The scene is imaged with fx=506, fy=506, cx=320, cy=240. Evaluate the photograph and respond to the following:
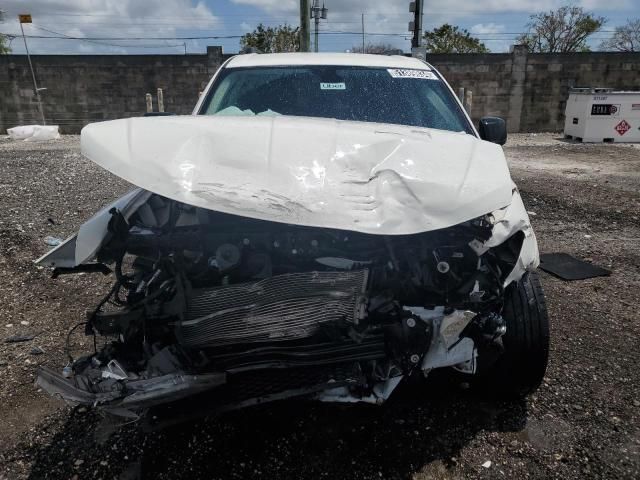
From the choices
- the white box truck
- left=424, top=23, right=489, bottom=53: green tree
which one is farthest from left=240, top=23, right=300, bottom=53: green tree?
the white box truck

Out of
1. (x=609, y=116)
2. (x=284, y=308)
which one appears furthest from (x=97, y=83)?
(x=284, y=308)

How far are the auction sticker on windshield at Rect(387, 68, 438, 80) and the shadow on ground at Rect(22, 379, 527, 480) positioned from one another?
225cm

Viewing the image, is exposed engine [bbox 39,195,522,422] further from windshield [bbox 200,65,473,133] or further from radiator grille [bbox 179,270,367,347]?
windshield [bbox 200,65,473,133]

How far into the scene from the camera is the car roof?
3793 mm

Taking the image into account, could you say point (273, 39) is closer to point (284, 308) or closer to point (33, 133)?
point (33, 133)

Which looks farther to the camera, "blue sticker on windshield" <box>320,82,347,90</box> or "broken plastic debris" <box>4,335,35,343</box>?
"blue sticker on windshield" <box>320,82,347,90</box>

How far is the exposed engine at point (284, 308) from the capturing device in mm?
2053

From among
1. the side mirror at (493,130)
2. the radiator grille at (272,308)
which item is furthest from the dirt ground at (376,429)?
the side mirror at (493,130)

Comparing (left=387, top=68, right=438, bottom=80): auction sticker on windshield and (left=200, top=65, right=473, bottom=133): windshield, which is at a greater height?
(left=387, top=68, right=438, bottom=80): auction sticker on windshield

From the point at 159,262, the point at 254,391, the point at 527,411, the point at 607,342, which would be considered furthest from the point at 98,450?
the point at 607,342

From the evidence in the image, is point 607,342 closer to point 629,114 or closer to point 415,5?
point 629,114

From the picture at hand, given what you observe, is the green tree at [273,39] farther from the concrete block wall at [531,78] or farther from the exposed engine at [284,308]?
the exposed engine at [284,308]

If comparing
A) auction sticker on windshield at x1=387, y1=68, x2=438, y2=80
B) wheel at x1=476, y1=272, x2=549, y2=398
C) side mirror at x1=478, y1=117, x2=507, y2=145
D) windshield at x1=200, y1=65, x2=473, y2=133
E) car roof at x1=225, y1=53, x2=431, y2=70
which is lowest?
wheel at x1=476, y1=272, x2=549, y2=398

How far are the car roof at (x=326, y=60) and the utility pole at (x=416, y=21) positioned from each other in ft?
43.1
